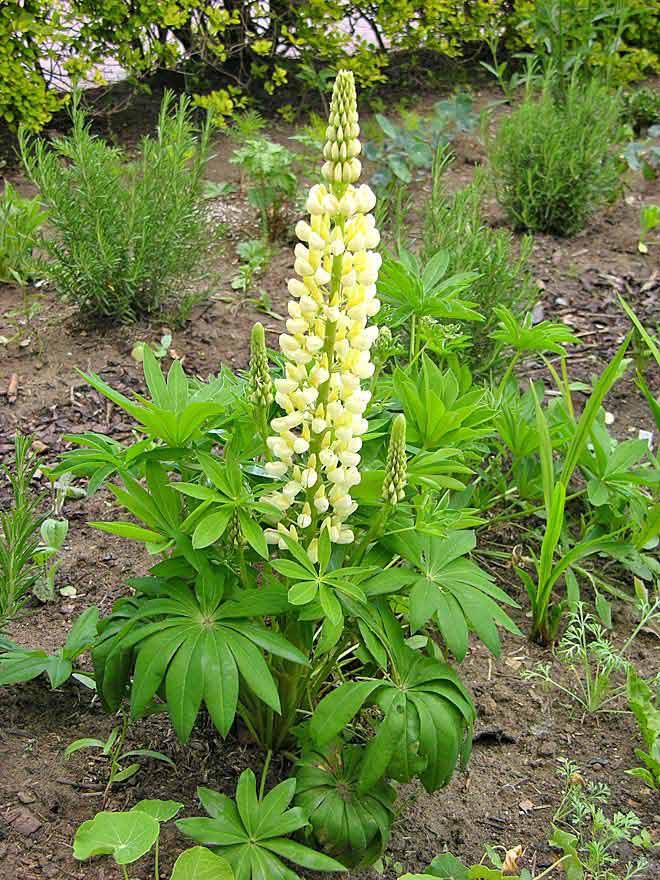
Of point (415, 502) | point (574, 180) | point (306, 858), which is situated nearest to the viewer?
point (306, 858)

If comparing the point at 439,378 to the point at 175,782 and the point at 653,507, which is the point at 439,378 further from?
the point at 175,782

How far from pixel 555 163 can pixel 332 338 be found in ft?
10.6

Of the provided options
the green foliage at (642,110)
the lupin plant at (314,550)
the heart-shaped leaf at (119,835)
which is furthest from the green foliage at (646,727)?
the green foliage at (642,110)

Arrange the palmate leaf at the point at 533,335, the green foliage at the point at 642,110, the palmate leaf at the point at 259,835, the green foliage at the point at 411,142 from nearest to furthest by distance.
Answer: the palmate leaf at the point at 259,835
the palmate leaf at the point at 533,335
the green foliage at the point at 411,142
the green foliage at the point at 642,110

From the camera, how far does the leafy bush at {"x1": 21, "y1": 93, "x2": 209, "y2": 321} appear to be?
3688 millimetres

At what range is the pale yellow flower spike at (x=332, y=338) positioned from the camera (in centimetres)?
182

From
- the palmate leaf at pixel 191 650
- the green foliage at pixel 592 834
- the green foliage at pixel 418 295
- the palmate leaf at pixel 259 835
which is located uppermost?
the green foliage at pixel 418 295

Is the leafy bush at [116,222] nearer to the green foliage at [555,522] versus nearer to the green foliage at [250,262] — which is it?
the green foliage at [250,262]

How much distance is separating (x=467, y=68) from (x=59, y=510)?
5.09 meters

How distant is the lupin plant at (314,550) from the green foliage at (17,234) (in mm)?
1831

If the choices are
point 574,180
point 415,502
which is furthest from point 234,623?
point 574,180

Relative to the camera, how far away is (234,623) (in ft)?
6.66

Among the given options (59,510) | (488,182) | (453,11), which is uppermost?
(453,11)

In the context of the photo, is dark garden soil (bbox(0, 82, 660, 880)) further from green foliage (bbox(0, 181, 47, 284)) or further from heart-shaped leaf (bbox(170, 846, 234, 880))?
heart-shaped leaf (bbox(170, 846, 234, 880))
